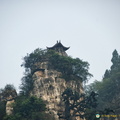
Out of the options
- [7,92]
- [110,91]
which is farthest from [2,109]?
[110,91]

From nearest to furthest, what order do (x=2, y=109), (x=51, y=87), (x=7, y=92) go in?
(x=2, y=109)
(x=7, y=92)
(x=51, y=87)

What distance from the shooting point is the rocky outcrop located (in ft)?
103

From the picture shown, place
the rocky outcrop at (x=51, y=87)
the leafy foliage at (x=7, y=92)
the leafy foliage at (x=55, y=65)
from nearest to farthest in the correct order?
the leafy foliage at (x=7, y=92), the rocky outcrop at (x=51, y=87), the leafy foliage at (x=55, y=65)

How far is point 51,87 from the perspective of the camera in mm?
33438

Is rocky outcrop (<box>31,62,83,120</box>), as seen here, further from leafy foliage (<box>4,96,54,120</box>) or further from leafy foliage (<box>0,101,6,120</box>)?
leafy foliage (<box>0,101,6,120</box>)

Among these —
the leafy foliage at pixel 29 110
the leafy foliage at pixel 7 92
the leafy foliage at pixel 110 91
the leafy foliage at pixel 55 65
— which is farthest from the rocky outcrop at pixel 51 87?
the leafy foliage at pixel 110 91

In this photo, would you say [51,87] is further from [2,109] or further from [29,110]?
[2,109]

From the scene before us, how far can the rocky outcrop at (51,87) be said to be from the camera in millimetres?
31375

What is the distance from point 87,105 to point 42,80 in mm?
10419

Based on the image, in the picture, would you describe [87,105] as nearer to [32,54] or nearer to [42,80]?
[42,80]

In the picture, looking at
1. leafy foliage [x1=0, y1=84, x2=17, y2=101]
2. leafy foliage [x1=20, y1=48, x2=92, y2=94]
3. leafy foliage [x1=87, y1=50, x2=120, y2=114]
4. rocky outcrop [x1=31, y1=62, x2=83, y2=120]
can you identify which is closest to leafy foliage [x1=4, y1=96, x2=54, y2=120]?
rocky outcrop [x1=31, y1=62, x2=83, y2=120]

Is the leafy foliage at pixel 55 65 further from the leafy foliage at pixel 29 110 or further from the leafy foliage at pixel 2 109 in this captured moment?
the leafy foliage at pixel 29 110

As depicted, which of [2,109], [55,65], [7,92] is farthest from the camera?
[55,65]

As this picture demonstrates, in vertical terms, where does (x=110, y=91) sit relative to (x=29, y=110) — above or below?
above
